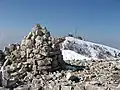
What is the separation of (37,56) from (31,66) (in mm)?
716

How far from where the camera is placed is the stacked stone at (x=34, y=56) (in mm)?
15188

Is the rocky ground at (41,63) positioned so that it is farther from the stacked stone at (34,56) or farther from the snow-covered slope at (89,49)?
the snow-covered slope at (89,49)

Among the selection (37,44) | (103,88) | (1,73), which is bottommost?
(103,88)

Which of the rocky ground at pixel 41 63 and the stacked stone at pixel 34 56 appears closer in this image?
the rocky ground at pixel 41 63

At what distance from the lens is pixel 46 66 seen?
15391mm

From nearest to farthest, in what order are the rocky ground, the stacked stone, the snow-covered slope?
the rocky ground < the stacked stone < the snow-covered slope

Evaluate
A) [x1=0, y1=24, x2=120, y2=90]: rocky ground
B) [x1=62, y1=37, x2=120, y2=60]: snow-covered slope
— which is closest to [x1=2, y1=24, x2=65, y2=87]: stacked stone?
[x1=0, y1=24, x2=120, y2=90]: rocky ground

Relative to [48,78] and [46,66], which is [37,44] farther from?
[48,78]

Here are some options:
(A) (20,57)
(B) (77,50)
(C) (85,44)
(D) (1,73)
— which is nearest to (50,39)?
(A) (20,57)

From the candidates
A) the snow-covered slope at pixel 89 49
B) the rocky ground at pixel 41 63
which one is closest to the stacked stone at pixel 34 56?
the rocky ground at pixel 41 63

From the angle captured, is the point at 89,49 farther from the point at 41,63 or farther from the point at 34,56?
the point at 41,63

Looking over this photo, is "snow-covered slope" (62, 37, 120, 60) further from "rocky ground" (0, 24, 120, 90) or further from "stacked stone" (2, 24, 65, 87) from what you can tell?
"rocky ground" (0, 24, 120, 90)

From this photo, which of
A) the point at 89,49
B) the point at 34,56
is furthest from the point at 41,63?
the point at 89,49

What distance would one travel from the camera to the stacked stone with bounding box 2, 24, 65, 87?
1519cm
